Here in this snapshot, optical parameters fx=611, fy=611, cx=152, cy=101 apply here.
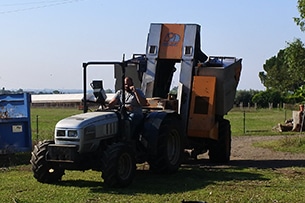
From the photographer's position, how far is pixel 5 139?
1758 cm

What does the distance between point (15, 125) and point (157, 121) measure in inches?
240

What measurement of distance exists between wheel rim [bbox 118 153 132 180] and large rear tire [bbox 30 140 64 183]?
123 cm

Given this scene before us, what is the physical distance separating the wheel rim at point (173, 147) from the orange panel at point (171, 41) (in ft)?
8.34

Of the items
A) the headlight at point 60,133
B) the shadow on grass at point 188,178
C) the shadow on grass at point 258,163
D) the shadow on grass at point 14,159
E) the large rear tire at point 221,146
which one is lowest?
the shadow on grass at point 14,159

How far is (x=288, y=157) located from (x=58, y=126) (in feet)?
29.5

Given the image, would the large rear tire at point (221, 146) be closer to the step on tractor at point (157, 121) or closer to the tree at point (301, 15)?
the step on tractor at point (157, 121)

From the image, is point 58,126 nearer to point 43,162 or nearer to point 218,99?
point 43,162

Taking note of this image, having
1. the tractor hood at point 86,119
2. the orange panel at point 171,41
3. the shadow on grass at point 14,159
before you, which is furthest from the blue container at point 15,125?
the tractor hood at point 86,119

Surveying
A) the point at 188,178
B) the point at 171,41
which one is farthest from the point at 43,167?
the point at 171,41

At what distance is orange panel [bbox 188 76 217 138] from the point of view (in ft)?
50.4

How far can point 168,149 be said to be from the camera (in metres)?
13.8

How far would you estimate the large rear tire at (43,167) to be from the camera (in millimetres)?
11836

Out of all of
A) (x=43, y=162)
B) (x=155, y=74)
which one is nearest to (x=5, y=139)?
(x=155, y=74)

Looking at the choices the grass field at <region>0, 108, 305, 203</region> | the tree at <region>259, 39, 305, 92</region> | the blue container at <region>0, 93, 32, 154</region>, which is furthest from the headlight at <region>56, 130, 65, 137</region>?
the tree at <region>259, 39, 305, 92</region>
